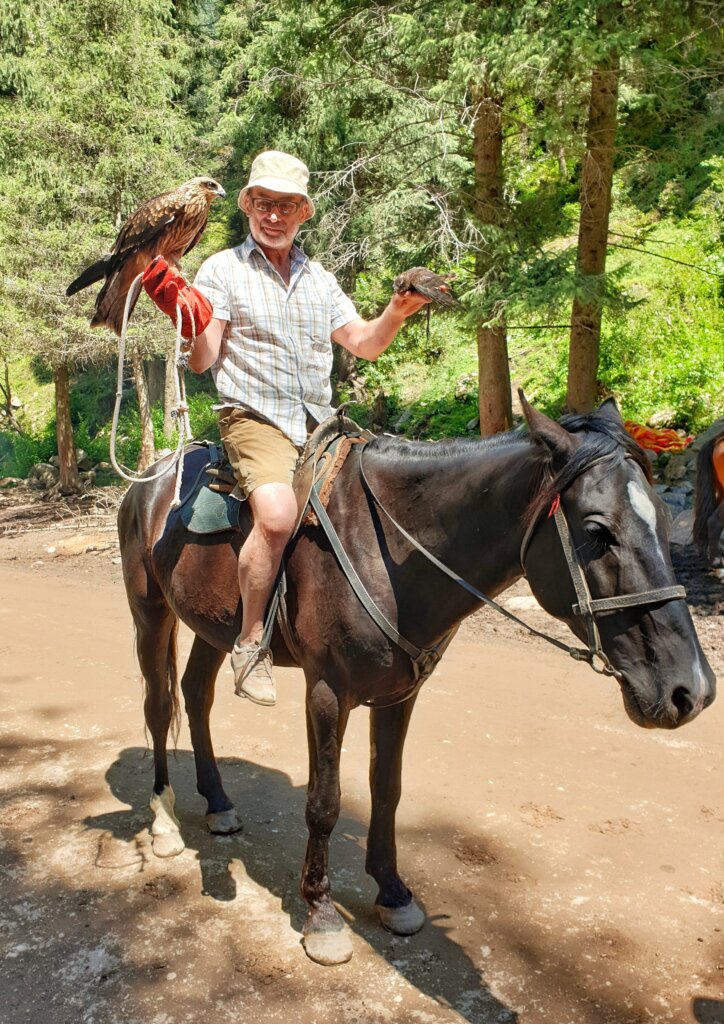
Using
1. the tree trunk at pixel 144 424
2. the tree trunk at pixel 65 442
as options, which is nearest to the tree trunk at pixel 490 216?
the tree trunk at pixel 144 424

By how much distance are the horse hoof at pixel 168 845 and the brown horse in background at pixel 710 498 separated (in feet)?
10.4

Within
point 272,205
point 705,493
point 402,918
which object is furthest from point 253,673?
point 705,493

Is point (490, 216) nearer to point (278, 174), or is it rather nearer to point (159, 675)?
point (278, 174)

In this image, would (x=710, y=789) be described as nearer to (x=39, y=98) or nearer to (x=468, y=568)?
(x=468, y=568)

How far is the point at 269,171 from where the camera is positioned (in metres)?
3.55

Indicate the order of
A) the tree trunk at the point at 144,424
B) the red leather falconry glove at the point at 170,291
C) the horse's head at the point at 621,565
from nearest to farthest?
1. the horse's head at the point at 621,565
2. the red leather falconry glove at the point at 170,291
3. the tree trunk at the point at 144,424

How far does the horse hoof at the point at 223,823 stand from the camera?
4.57 metres

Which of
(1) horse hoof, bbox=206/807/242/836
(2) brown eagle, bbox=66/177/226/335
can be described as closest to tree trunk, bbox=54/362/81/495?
(1) horse hoof, bbox=206/807/242/836

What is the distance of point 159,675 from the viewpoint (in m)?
4.75

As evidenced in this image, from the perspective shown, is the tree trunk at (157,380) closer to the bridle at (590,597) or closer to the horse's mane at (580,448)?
the horse's mane at (580,448)

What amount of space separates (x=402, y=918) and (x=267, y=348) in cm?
269

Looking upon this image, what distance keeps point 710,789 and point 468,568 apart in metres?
2.97

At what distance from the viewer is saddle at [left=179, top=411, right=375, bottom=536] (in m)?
3.52

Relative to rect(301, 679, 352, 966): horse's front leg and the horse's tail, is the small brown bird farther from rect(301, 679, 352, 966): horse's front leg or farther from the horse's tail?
the horse's tail
